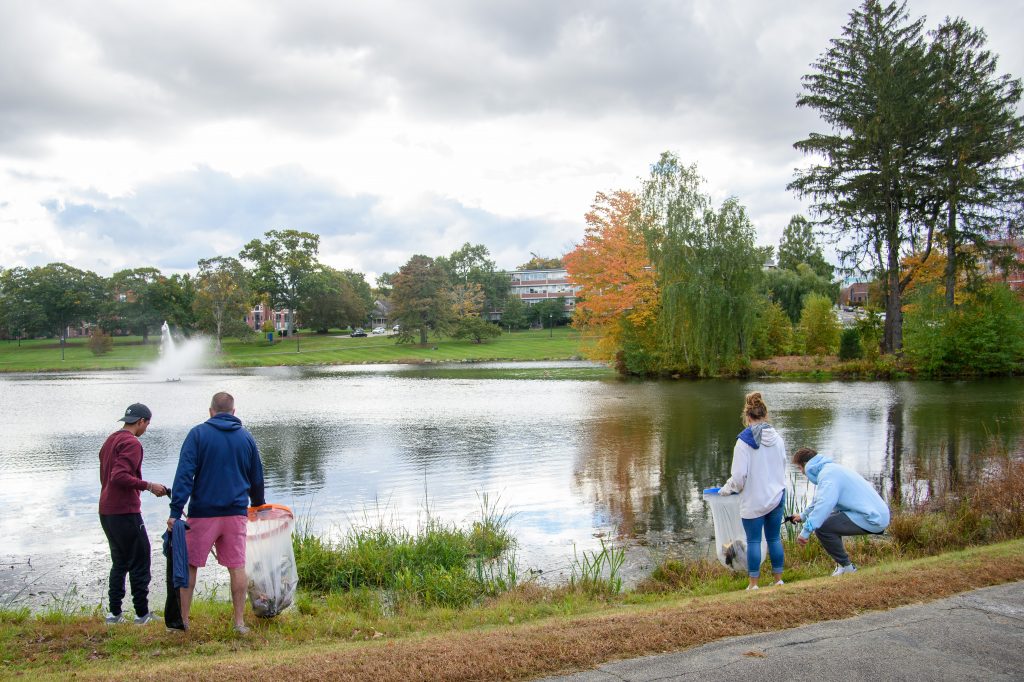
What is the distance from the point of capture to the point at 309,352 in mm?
74562

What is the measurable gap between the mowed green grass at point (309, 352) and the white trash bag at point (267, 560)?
53848 mm

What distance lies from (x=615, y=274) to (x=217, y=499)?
36.8 m

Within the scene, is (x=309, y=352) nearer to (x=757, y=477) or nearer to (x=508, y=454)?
(x=508, y=454)

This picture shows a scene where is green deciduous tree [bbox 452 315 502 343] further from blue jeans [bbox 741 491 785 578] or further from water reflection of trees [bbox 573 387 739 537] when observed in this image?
blue jeans [bbox 741 491 785 578]

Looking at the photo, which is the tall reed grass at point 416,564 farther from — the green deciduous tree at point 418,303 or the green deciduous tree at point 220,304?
the green deciduous tree at point 220,304

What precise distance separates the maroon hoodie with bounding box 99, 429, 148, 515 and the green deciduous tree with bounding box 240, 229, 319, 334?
88.9 m

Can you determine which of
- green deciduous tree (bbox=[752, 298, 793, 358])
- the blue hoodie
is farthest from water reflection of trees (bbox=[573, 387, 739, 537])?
green deciduous tree (bbox=[752, 298, 793, 358])

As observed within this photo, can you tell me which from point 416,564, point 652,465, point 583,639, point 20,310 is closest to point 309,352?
point 20,310

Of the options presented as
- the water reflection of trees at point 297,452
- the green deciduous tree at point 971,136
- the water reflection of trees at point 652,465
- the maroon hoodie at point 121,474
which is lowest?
the water reflection of trees at point 297,452

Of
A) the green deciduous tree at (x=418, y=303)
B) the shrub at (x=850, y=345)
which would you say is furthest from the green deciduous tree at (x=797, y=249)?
the shrub at (x=850, y=345)

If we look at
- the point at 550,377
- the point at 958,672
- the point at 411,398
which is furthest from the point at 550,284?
the point at 958,672

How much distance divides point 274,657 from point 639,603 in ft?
10.7

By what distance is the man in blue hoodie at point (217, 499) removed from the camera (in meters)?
5.80

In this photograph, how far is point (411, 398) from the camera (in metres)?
31.2
